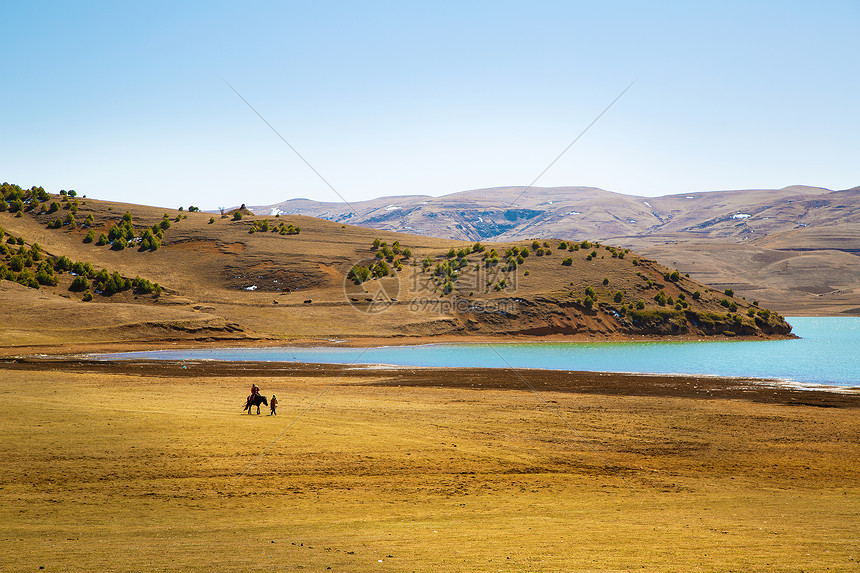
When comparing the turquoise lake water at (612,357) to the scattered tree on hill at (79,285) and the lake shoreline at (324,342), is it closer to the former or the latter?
the lake shoreline at (324,342)

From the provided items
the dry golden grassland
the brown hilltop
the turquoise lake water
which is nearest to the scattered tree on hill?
the brown hilltop

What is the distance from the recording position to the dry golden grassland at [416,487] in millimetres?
12398

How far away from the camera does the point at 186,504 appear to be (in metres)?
15.4

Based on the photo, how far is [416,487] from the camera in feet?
58.2

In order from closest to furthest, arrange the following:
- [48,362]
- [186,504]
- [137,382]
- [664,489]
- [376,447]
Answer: [186,504]
[664,489]
[376,447]
[137,382]
[48,362]

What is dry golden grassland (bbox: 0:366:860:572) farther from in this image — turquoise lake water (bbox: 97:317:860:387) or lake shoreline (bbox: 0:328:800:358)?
lake shoreline (bbox: 0:328:800:358)

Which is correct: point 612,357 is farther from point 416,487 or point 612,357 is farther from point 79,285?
point 79,285

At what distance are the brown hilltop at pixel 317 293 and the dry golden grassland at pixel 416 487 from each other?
46.2 m

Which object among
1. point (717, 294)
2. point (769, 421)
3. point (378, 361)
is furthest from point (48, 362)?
point (717, 294)

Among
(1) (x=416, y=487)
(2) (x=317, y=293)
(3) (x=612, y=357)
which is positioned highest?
(2) (x=317, y=293)

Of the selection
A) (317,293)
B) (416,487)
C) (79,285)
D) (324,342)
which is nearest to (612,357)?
(324,342)

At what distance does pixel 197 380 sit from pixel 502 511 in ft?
94.4

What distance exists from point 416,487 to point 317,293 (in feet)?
279

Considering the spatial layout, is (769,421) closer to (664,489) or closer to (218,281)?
(664,489)
